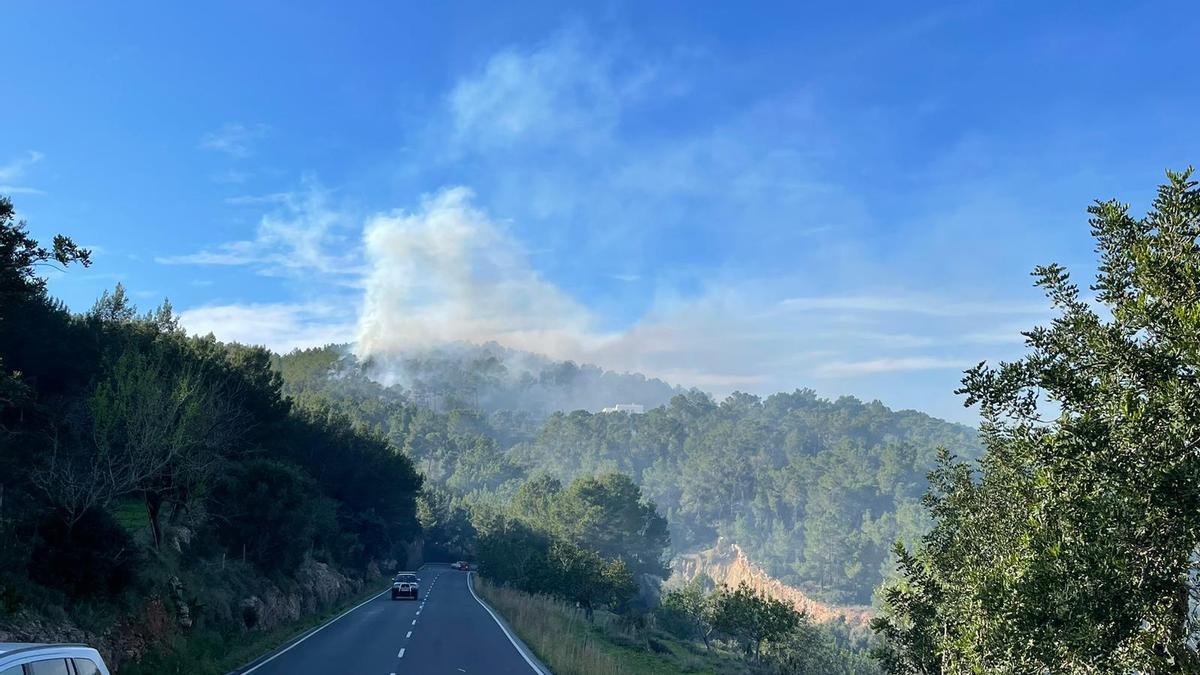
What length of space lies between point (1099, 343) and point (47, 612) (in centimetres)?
1847

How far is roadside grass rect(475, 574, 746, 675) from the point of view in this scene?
1959cm

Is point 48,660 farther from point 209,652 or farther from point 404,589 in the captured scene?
point 404,589

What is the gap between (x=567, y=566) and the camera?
5091 cm

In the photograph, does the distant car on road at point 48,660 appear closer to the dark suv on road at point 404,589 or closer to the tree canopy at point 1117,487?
the tree canopy at point 1117,487

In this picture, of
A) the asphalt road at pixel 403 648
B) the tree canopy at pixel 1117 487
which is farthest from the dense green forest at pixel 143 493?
the tree canopy at pixel 1117 487

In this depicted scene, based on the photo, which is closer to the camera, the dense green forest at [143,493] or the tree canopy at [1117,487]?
the tree canopy at [1117,487]

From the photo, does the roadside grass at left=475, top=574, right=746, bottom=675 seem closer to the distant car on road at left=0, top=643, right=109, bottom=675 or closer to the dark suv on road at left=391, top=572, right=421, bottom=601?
the dark suv on road at left=391, top=572, right=421, bottom=601

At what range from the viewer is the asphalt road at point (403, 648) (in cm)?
1872

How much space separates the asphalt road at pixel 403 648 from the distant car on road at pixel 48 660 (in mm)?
11331

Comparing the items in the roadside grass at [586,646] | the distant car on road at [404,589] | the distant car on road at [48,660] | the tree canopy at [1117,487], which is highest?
the tree canopy at [1117,487]

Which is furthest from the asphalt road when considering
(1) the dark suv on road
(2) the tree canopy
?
(2) the tree canopy

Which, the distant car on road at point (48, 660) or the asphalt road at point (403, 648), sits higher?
the distant car on road at point (48, 660)

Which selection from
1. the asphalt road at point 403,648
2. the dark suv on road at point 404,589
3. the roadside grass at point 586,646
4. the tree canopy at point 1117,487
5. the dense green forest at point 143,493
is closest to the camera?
the tree canopy at point 1117,487

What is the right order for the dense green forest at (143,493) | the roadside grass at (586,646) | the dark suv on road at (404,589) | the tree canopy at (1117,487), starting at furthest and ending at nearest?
the dark suv on road at (404,589)
the roadside grass at (586,646)
the dense green forest at (143,493)
the tree canopy at (1117,487)
